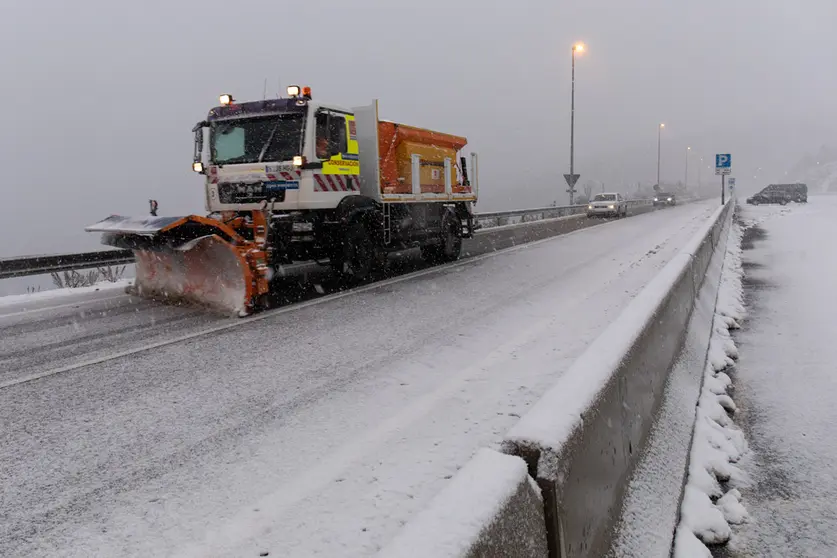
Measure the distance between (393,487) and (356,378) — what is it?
79.6 inches

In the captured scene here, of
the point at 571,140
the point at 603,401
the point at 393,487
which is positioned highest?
the point at 571,140

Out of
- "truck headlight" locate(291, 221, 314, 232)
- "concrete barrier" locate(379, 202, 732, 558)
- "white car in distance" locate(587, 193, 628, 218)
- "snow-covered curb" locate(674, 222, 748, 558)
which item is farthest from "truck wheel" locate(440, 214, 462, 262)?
"white car in distance" locate(587, 193, 628, 218)

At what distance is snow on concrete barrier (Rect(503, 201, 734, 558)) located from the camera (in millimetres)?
1760

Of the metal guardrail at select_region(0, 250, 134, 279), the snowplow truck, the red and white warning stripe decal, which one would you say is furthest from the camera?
the metal guardrail at select_region(0, 250, 134, 279)

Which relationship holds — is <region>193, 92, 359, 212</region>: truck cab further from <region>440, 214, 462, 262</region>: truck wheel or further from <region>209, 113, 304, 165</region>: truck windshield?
<region>440, 214, 462, 262</region>: truck wheel

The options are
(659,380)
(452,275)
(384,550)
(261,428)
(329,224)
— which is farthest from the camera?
(452,275)

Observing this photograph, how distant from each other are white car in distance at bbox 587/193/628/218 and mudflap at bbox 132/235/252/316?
30539 mm

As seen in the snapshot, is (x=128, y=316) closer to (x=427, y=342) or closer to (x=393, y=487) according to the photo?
(x=427, y=342)

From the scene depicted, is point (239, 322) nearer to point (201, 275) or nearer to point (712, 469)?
point (201, 275)

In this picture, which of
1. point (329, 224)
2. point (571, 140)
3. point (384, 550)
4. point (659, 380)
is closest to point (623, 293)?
point (329, 224)

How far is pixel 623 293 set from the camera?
29.6 feet

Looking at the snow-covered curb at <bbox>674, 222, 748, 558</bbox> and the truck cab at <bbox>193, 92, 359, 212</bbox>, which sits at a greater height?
the truck cab at <bbox>193, 92, 359, 212</bbox>

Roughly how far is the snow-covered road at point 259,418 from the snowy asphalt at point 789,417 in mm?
1485

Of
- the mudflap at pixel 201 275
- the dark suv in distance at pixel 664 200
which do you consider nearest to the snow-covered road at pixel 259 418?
the mudflap at pixel 201 275
